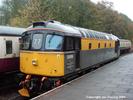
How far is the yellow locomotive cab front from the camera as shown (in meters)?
14.7

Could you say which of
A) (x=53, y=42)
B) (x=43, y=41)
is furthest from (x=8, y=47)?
(x=53, y=42)

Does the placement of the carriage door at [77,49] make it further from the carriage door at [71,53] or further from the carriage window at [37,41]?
the carriage window at [37,41]

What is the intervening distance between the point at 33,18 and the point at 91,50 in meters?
14.3

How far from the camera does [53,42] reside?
15.0 m

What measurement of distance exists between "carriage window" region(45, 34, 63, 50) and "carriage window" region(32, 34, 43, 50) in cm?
34

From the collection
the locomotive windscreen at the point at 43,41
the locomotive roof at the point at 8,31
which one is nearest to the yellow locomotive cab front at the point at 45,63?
the locomotive windscreen at the point at 43,41

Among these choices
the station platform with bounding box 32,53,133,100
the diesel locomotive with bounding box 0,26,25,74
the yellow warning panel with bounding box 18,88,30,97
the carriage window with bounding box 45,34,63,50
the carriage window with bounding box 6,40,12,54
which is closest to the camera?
the station platform with bounding box 32,53,133,100

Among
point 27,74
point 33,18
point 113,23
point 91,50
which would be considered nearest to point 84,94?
point 27,74

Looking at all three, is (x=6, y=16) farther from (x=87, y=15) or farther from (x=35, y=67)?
(x=35, y=67)

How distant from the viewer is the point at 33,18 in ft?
110

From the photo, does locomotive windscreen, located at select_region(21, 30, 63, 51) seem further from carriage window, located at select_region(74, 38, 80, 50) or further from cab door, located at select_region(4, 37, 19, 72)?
carriage window, located at select_region(74, 38, 80, 50)

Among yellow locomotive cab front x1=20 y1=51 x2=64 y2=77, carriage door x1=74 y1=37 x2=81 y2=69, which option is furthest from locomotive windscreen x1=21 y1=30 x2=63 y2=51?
carriage door x1=74 y1=37 x2=81 y2=69

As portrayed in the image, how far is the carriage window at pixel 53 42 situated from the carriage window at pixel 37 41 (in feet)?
1.12

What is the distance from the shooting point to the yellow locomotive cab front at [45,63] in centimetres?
1468
